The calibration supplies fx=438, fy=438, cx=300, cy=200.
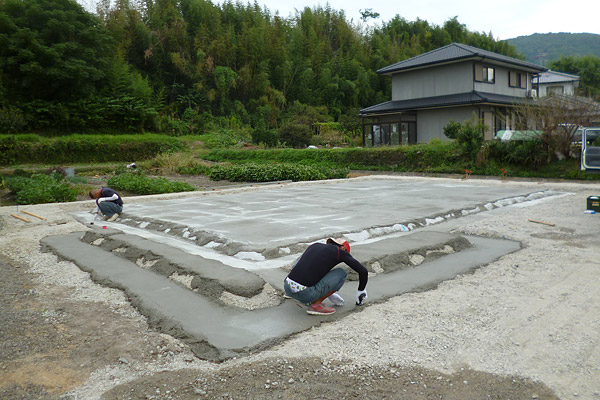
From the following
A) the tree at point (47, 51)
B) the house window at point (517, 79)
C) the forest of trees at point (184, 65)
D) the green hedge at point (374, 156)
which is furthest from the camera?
the forest of trees at point (184, 65)

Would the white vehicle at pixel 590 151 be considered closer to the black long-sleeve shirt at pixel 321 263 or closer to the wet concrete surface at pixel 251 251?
the wet concrete surface at pixel 251 251

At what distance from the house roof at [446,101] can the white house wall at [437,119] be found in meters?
0.57

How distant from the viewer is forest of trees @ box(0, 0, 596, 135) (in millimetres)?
25391

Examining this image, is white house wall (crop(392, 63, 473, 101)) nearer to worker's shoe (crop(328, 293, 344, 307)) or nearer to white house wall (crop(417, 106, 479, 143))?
white house wall (crop(417, 106, 479, 143))

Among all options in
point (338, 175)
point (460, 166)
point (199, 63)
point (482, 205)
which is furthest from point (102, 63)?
point (482, 205)

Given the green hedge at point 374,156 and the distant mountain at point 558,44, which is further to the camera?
the distant mountain at point 558,44

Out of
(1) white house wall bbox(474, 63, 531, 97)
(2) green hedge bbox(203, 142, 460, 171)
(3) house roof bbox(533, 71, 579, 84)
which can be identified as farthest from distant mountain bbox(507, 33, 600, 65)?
(2) green hedge bbox(203, 142, 460, 171)

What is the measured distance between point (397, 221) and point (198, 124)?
89.9 feet

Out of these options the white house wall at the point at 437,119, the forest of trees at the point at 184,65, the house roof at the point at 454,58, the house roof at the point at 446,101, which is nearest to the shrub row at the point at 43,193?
the forest of trees at the point at 184,65

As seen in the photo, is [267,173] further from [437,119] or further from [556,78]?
[556,78]

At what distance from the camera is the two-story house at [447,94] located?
22547mm

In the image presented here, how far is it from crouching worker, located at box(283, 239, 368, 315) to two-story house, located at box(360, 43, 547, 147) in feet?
64.8

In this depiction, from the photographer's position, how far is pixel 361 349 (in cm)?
327

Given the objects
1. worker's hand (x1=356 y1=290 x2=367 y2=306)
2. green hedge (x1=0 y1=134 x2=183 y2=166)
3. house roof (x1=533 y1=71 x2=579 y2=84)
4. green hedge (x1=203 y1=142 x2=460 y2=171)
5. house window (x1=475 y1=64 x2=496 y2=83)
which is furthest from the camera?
house roof (x1=533 y1=71 x2=579 y2=84)
